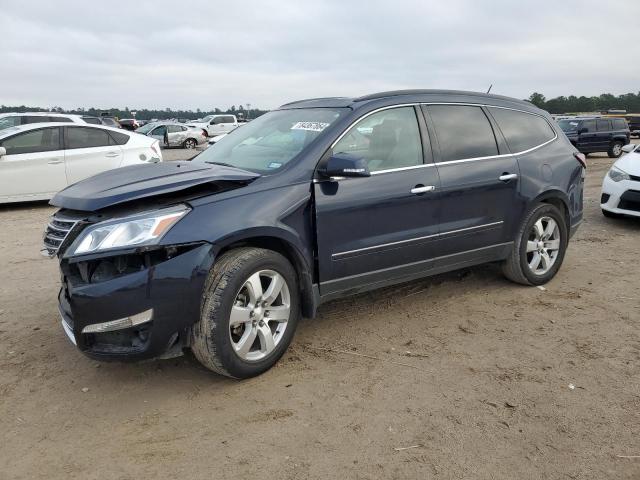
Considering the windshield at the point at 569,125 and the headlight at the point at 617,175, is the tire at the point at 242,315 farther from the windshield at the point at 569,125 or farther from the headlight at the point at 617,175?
the windshield at the point at 569,125

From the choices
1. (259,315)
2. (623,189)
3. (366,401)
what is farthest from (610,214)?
(259,315)

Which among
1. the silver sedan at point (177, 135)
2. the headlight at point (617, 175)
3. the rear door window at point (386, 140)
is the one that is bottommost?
the headlight at point (617, 175)

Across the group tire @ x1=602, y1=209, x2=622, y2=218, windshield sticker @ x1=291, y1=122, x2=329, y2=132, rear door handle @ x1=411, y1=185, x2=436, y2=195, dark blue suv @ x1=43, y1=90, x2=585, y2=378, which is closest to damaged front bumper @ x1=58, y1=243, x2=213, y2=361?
dark blue suv @ x1=43, y1=90, x2=585, y2=378

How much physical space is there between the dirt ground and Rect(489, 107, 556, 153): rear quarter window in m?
1.41

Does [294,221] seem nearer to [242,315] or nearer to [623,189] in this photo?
[242,315]

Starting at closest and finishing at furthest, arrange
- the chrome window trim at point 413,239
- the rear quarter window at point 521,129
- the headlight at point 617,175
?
the chrome window trim at point 413,239
the rear quarter window at point 521,129
the headlight at point 617,175

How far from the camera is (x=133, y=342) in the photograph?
3.05 m

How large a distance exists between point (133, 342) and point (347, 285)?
148 cm

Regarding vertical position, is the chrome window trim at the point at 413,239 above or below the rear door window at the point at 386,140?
below

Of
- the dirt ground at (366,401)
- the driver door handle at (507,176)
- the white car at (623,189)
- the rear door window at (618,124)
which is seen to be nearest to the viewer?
the dirt ground at (366,401)

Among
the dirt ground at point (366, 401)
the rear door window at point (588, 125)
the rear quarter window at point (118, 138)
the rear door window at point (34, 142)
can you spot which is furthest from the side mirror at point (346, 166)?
the rear door window at point (588, 125)

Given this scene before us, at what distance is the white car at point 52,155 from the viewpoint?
30.8 ft

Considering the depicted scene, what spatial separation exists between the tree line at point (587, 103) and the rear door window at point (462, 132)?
208 feet

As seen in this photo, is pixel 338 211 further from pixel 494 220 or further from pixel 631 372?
pixel 631 372
